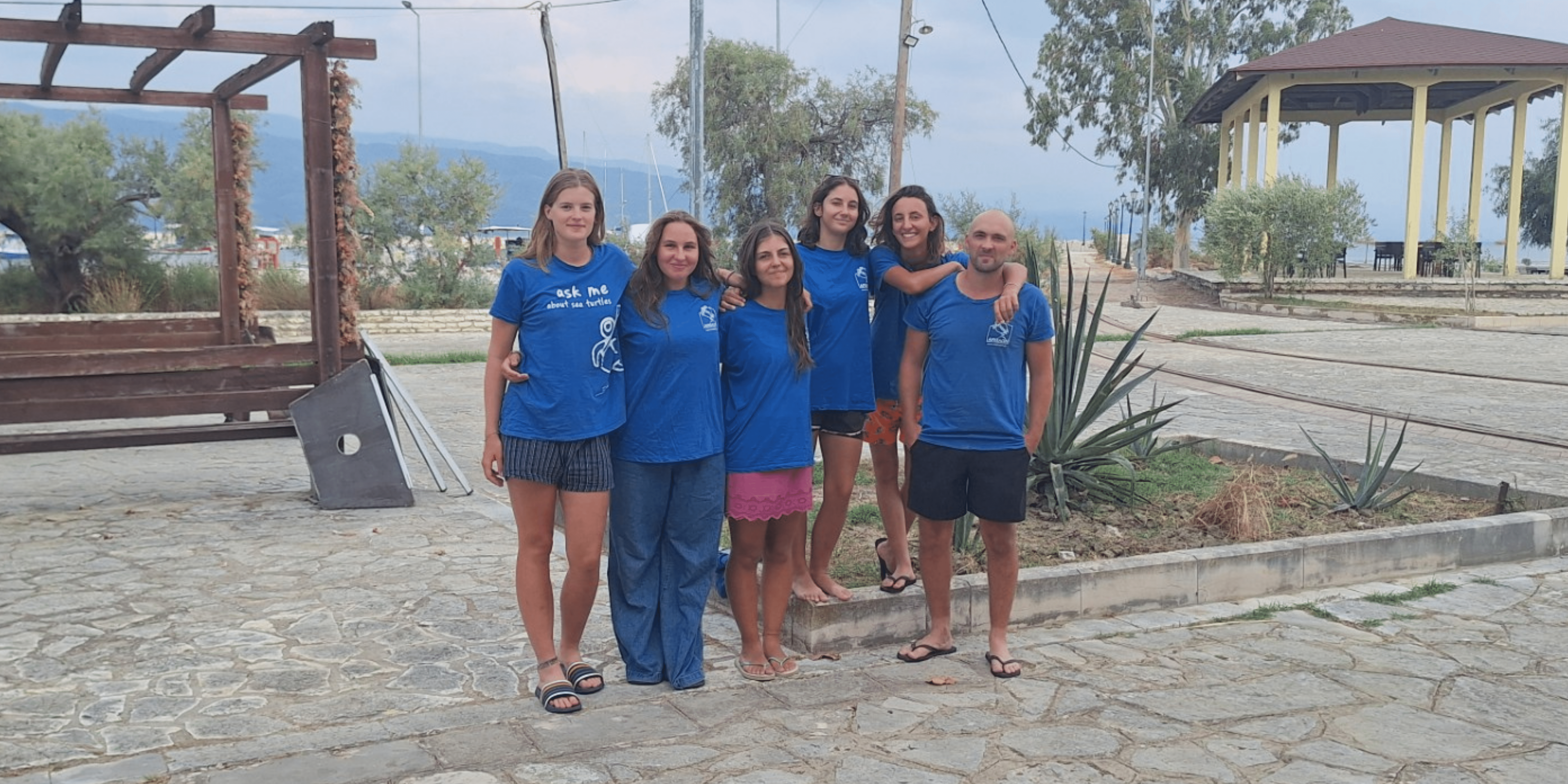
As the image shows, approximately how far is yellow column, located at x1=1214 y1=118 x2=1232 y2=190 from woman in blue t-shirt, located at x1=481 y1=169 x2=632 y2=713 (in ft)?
115

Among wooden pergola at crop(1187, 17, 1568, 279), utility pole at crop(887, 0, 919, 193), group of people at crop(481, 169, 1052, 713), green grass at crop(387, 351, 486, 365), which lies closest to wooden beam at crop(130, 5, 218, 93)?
group of people at crop(481, 169, 1052, 713)

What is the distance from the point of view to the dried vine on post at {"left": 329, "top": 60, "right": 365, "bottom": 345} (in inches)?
295

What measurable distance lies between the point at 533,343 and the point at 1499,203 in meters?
61.0

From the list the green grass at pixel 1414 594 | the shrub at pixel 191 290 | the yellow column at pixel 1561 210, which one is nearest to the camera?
the green grass at pixel 1414 594

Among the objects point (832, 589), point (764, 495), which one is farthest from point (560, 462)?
point (832, 589)

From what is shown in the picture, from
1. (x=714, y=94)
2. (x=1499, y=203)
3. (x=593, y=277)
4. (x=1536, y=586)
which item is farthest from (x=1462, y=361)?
(x=1499, y=203)

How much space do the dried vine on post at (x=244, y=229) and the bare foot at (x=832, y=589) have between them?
7194 millimetres

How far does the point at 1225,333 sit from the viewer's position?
2177 cm

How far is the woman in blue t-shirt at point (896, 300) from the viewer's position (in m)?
4.48

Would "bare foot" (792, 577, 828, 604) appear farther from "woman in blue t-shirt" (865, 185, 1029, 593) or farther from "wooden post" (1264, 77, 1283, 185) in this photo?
"wooden post" (1264, 77, 1283, 185)

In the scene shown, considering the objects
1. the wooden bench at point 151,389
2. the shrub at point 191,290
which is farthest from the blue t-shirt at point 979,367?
the shrub at point 191,290

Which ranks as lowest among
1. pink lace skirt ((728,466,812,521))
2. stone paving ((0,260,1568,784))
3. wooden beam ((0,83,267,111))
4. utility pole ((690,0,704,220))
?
stone paving ((0,260,1568,784))

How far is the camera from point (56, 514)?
728 centimetres

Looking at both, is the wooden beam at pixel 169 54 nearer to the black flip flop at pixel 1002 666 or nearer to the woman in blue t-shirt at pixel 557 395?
the woman in blue t-shirt at pixel 557 395
